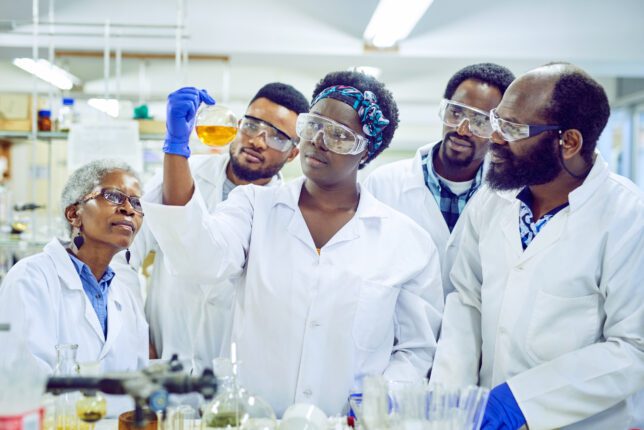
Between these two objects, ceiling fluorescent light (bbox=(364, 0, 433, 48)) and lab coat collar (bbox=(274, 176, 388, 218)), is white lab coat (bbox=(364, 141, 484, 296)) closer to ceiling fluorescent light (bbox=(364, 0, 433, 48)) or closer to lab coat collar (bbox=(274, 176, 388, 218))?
lab coat collar (bbox=(274, 176, 388, 218))

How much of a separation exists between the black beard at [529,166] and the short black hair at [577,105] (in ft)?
0.24

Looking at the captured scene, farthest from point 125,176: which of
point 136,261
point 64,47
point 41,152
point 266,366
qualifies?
point 41,152

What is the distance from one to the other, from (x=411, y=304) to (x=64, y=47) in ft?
14.9

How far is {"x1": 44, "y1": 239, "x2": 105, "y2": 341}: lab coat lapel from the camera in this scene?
6.56 ft

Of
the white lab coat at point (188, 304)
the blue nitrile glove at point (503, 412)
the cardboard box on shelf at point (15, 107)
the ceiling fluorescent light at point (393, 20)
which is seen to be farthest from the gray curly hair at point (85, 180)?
the ceiling fluorescent light at point (393, 20)

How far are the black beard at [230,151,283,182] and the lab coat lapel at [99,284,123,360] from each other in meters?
0.70

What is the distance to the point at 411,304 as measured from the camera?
1976mm

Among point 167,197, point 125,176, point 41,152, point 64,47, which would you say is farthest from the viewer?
point 41,152

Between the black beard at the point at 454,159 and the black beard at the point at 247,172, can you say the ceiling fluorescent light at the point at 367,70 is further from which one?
the black beard at the point at 247,172

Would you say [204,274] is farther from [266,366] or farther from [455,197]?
[455,197]

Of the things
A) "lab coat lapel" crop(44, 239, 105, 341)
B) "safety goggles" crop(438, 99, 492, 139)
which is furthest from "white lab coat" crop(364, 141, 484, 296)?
"lab coat lapel" crop(44, 239, 105, 341)

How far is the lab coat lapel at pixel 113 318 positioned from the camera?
2.04m

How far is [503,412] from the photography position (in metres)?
1.67

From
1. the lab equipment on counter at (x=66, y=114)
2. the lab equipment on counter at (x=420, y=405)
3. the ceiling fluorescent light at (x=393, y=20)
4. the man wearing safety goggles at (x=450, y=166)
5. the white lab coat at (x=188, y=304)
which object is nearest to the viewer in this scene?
the lab equipment on counter at (x=420, y=405)
